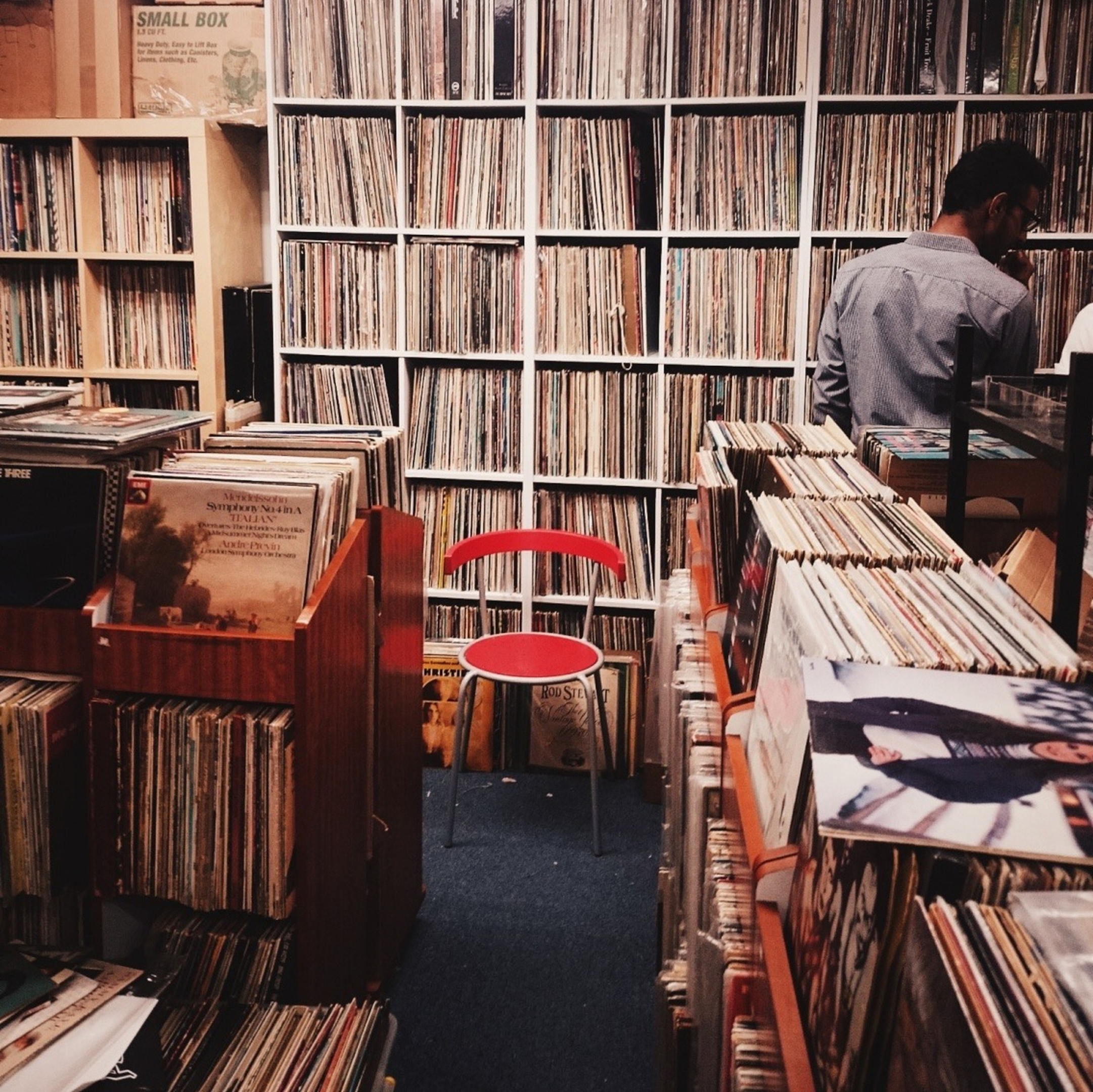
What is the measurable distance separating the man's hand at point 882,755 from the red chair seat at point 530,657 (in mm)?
1954

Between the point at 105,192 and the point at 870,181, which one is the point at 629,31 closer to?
the point at 870,181

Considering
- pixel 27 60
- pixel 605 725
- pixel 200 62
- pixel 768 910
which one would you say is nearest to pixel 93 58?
pixel 27 60

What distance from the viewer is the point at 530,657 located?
274 centimetres

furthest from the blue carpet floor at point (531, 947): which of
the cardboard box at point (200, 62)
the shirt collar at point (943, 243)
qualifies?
the cardboard box at point (200, 62)

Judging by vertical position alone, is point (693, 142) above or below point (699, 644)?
above

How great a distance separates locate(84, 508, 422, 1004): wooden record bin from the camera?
143 centimetres

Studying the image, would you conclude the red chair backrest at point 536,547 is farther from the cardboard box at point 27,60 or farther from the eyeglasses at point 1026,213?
the cardboard box at point 27,60

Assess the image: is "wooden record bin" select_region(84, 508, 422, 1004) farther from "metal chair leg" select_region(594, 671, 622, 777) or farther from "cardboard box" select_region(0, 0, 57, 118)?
"cardboard box" select_region(0, 0, 57, 118)

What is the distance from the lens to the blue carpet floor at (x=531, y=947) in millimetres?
1930

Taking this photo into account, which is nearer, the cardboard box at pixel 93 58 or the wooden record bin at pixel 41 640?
the wooden record bin at pixel 41 640

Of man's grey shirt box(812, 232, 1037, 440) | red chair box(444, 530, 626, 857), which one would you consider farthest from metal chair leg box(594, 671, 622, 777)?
man's grey shirt box(812, 232, 1037, 440)

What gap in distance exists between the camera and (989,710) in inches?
27.2

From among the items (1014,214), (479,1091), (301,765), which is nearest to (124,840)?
(301,765)

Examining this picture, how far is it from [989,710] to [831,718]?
113 mm
